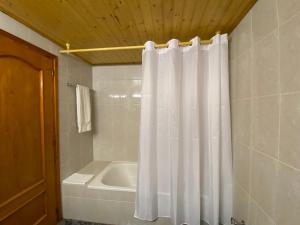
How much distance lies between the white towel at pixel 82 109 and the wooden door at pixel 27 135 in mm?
389

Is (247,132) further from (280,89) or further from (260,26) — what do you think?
(260,26)

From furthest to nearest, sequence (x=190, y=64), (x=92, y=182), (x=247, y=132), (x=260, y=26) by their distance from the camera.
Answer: (x=92, y=182), (x=190, y=64), (x=247, y=132), (x=260, y=26)

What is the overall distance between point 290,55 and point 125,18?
44.3 inches

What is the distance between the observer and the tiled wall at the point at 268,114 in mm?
815

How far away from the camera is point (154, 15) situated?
1.38 m

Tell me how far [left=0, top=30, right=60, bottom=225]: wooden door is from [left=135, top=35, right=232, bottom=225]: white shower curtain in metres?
0.90

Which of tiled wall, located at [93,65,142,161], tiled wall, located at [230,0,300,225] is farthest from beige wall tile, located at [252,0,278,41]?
tiled wall, located at [93,65,142,161]

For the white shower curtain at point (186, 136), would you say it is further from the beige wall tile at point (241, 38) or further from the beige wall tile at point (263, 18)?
the beige wall tile at point (263, 18)

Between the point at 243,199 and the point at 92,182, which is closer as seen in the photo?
the point at 243,199

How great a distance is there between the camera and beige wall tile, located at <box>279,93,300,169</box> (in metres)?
0.79

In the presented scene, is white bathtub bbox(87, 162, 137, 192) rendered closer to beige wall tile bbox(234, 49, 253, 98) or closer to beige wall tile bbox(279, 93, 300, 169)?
beige wall tile bbox(234, 49, 253, 98)

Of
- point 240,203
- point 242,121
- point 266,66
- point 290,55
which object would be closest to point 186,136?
point 242,121

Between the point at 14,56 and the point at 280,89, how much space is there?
1.77 m

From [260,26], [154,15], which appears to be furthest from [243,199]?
[154,15]
